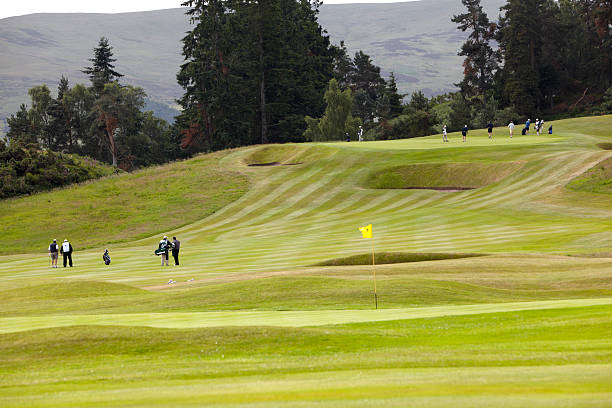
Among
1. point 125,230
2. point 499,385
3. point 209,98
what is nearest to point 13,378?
point 499,385

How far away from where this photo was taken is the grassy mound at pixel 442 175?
63.4 m

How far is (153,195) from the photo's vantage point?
73.4m

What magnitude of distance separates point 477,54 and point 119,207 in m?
110

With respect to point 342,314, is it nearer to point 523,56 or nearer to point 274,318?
point 274,318

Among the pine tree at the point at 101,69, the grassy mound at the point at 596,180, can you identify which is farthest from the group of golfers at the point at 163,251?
the pine tree at the point at 101,69

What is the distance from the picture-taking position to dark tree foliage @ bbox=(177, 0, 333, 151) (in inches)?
4646

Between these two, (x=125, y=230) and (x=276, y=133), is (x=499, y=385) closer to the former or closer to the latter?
(x=125, y=230)

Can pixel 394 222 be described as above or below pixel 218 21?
below

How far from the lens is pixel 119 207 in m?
69.9

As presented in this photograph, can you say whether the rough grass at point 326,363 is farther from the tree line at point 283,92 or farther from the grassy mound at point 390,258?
the tree line at point 283,92

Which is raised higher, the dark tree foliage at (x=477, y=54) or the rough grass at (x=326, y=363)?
the dark tree foliage at (x=477, y=54)

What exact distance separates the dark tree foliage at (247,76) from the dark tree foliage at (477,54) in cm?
3829

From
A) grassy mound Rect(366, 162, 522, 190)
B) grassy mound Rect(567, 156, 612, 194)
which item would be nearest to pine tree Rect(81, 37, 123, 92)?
grassy mound Rect(366, 162, 522, 190)

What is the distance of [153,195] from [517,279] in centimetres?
5409
